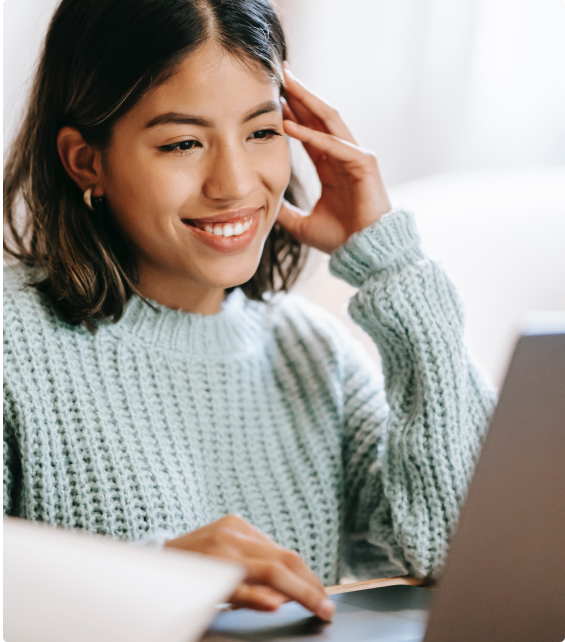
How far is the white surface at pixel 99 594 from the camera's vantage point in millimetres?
363

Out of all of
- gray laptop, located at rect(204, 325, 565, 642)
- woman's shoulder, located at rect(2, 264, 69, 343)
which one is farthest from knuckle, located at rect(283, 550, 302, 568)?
woman's shoulder, located at rect(2, 264, 69, 343)

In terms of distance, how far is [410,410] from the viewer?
3.25ft

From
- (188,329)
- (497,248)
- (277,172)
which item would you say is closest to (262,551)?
(188,329)

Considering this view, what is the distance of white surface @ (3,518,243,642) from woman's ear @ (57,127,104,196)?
0.69m

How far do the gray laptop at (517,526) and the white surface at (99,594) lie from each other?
0.64 feet

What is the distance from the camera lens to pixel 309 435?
42.3 inches

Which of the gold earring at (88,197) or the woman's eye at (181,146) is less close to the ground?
the woman's eye at (181,146)

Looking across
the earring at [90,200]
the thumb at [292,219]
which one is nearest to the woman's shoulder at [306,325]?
the thumb at [292,219]

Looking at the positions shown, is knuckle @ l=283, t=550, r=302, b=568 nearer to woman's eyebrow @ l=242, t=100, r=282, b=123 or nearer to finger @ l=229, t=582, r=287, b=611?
finger @ l=229, t=582, r=287, b=611

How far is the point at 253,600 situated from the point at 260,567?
0.04m

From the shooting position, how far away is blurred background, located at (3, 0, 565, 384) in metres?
1.34

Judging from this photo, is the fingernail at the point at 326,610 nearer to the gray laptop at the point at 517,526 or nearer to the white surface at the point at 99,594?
the gray laptop at the point at 517,526

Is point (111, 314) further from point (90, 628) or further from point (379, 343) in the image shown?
point (90, 628)

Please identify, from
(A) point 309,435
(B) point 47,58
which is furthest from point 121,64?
(A) point 309,435
